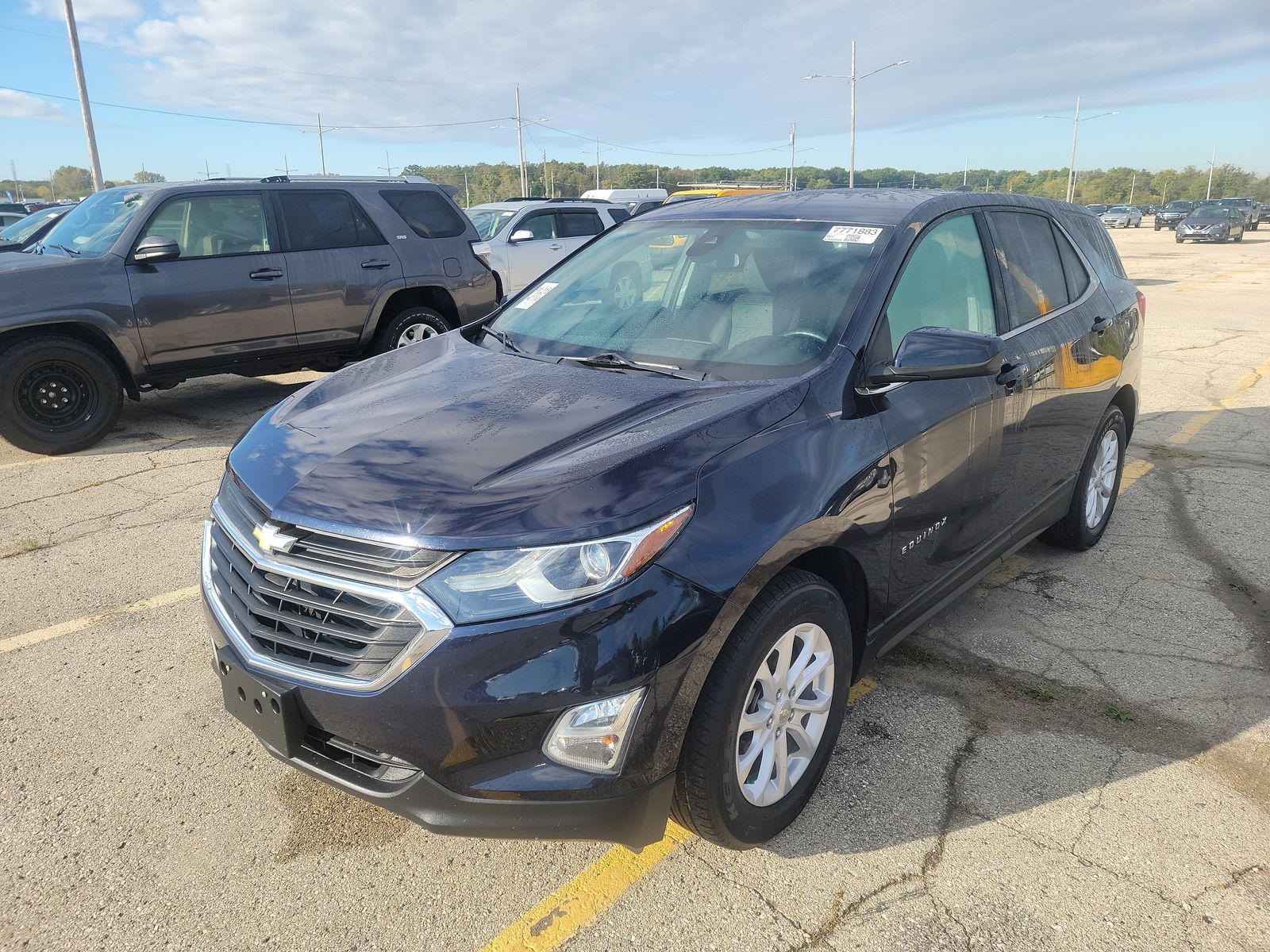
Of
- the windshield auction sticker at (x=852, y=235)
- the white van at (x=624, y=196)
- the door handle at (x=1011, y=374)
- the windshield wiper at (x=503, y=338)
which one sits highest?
the white van at (x=624, y=196)

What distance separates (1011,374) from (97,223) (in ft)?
23.2

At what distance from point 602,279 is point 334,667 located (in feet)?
6.79

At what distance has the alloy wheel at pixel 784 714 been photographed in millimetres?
2379

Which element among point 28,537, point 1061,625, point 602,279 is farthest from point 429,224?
point 1061,625

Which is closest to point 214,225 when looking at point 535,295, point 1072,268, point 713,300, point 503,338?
point 535,295

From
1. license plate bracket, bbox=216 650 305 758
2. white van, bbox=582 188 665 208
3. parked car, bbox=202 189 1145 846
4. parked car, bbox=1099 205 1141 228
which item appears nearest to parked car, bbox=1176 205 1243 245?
parked car, bbox=1099 205 1141 228

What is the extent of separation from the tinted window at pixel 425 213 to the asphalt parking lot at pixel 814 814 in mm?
4677

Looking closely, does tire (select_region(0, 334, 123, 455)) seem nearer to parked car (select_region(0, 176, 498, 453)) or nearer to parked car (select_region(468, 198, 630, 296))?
parked car (select_region(0, 176, 498, 453))

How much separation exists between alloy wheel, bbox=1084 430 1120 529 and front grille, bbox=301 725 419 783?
368cm

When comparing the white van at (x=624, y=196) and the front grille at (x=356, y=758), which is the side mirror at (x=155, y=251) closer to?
the front grille at (x=356, y=758)

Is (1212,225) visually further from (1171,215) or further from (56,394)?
(56,394)

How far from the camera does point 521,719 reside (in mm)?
1993

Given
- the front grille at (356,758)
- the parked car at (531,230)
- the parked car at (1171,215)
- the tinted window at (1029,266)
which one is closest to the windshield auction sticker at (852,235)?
the tinted window at (1029,266)

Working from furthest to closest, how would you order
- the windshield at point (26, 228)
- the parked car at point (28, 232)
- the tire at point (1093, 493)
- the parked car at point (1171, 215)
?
the parked car at point (1171, 215) → the windshield at point (26, 228) → the parked car at point (28, 232) → the tire at point (1093, 493)
